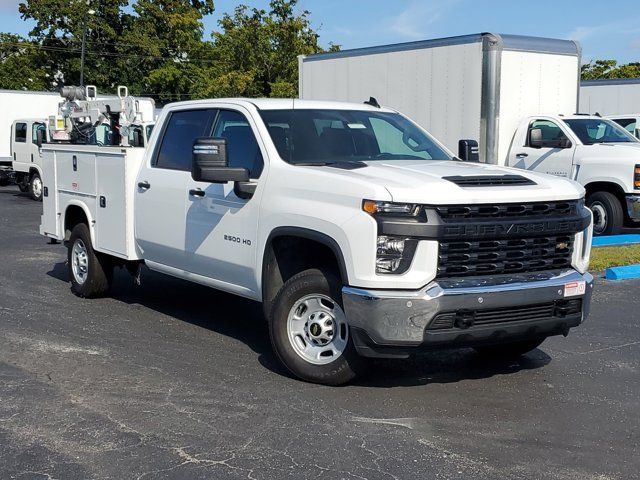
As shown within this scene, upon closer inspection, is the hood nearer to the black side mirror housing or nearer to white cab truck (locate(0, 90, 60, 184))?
the black side mirror housing

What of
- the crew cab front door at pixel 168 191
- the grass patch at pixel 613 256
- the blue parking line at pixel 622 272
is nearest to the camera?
the crew cab front door at pixel 168 191

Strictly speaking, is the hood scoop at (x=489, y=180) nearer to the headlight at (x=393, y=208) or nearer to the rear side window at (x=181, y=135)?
the headlight at (x=393, y=208)

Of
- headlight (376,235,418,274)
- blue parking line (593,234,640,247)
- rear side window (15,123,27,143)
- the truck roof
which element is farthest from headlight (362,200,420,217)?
rear side window (15,123,27,143)

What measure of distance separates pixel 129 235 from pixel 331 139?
7.68 ft

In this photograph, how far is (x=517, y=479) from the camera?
14.0 feet

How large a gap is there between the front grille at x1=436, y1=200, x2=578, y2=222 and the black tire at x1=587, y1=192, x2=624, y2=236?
8.12 metres

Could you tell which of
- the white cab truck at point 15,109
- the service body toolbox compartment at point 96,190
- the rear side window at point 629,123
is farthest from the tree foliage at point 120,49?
the service body toolbox compartment at point 96,190

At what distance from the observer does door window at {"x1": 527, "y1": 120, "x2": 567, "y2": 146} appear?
46.3 feet

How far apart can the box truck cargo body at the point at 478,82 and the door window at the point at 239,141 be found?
7499mm

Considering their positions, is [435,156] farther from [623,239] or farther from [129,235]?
[623,239]

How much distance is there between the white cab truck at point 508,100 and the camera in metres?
13.5

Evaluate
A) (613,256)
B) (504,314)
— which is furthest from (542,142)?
(504,314)

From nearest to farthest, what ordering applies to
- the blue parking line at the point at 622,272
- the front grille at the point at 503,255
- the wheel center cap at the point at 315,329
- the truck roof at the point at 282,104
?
the front grille at the point at 503,255, the wheel center cap at the point at 315,329, the truck roof at the point at 282,104, the blue parking line at the point at 622,272

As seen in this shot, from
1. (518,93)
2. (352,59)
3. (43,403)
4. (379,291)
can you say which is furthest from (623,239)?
(43,403)
